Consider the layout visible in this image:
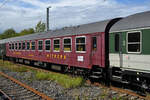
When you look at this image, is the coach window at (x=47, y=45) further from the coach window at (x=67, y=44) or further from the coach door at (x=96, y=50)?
the coach door at (x=96, y=50)

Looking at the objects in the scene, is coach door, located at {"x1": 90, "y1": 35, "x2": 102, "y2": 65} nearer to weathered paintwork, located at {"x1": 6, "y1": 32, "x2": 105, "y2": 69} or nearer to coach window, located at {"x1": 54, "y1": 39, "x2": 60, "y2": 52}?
weathered paintwork, located at {"x1": 6, "y1": 32, "x2": 105, "y2": 69}

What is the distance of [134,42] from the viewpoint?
7.61 m

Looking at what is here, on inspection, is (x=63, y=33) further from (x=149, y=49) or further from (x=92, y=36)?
(x=149, y=49)

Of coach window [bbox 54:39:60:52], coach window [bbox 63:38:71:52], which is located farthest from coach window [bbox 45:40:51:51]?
coach window [bbox 63:38:71:52]

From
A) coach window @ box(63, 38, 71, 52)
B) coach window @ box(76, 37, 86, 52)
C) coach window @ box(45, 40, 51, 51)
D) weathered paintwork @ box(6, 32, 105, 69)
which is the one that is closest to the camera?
weathered paintwork @ box(6, 32, 105, 69)

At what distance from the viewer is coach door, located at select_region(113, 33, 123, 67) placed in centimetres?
830

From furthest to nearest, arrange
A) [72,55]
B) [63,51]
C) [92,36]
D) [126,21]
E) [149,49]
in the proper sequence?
[63,51] < [72,55] < [92,36] < [126,21] < [149,49]

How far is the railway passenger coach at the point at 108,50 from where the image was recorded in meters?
7.41

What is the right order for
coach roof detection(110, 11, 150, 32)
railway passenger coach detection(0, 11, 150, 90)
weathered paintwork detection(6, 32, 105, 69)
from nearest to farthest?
coach roof detection(110, 11, 150, 32) → railway passenger coach detection(0, 11, 150, 90) → weathered paintwork detection(6, 32, 105, 69)

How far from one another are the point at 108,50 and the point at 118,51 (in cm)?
92

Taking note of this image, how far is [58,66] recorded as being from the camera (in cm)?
1409

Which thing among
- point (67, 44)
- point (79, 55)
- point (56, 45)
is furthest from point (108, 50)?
point (56, 45)

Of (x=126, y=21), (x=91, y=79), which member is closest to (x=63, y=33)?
(x=91, y=79)

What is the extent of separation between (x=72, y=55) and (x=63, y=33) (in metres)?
2.03
